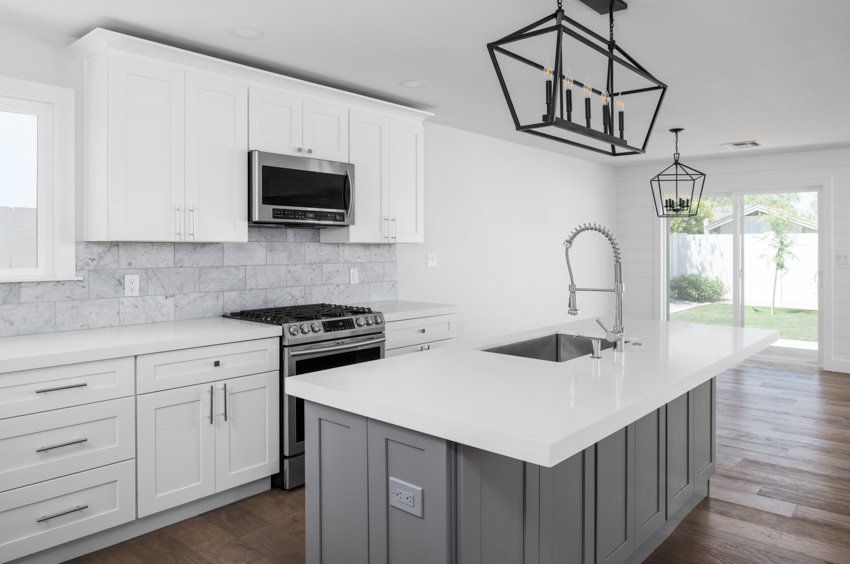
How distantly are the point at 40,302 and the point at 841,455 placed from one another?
4692 millimetres

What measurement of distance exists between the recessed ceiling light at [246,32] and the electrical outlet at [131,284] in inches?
53.7

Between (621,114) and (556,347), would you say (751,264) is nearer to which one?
(556,347)

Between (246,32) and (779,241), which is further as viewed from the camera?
(779,241)

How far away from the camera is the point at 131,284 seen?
3.21 metres

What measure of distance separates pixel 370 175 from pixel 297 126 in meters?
0.64

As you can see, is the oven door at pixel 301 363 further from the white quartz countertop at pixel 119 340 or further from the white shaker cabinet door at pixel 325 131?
the white shaker cabinet door at pixel 325 131

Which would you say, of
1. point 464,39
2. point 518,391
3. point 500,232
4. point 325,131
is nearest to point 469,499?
point 518,391

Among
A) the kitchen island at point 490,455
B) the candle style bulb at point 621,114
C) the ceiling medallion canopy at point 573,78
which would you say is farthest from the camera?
the candle style bulb at point 621,114

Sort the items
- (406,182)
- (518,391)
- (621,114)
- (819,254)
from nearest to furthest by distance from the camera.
→ (518,391) < (621,114) < (406,182) < (819,254)

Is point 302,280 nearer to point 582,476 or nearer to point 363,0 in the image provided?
point 363,0

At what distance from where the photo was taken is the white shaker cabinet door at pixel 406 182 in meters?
4.20

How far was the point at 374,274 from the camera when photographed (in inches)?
178

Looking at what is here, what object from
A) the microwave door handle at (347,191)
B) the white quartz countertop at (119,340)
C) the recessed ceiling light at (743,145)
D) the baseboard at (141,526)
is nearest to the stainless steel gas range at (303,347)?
the white quartz countertop at (119,340)

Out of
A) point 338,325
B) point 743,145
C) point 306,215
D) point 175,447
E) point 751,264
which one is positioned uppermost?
point 743,145
